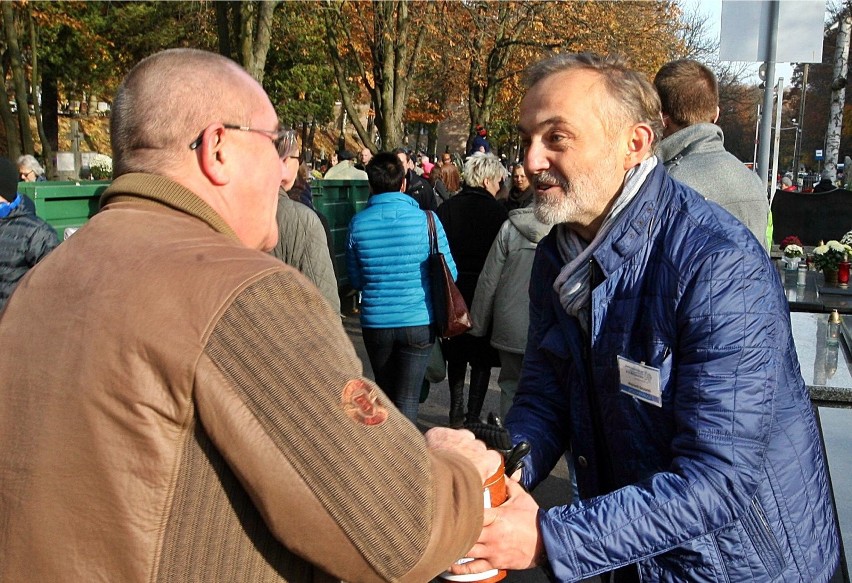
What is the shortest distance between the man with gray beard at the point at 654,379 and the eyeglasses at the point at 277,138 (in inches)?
27.0

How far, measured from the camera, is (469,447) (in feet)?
7.13

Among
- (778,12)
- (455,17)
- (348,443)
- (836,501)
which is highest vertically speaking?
(455,17)

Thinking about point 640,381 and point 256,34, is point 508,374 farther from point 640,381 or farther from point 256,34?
point 256,34

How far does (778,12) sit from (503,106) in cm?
3304

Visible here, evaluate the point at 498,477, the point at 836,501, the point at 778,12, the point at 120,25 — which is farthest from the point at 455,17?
the point at 498,477

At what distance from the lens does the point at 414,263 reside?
6.34 meters

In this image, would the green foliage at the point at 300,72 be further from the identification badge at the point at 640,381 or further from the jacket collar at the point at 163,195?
the jacket collar at the point at 163,195

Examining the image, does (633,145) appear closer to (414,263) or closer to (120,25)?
(414,263)

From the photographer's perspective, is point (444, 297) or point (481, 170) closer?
point (444, 297)

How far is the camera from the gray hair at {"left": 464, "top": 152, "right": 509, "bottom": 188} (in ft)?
23.3

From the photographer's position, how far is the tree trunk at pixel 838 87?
26.5 meters

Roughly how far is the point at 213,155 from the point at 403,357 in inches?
186

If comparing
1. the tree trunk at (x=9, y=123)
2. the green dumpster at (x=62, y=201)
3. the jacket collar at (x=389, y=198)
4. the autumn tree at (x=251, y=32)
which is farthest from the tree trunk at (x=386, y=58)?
the jacket collar at (x=389, y=198)

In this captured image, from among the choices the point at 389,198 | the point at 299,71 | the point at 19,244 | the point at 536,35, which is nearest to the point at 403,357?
the point at 389,198
